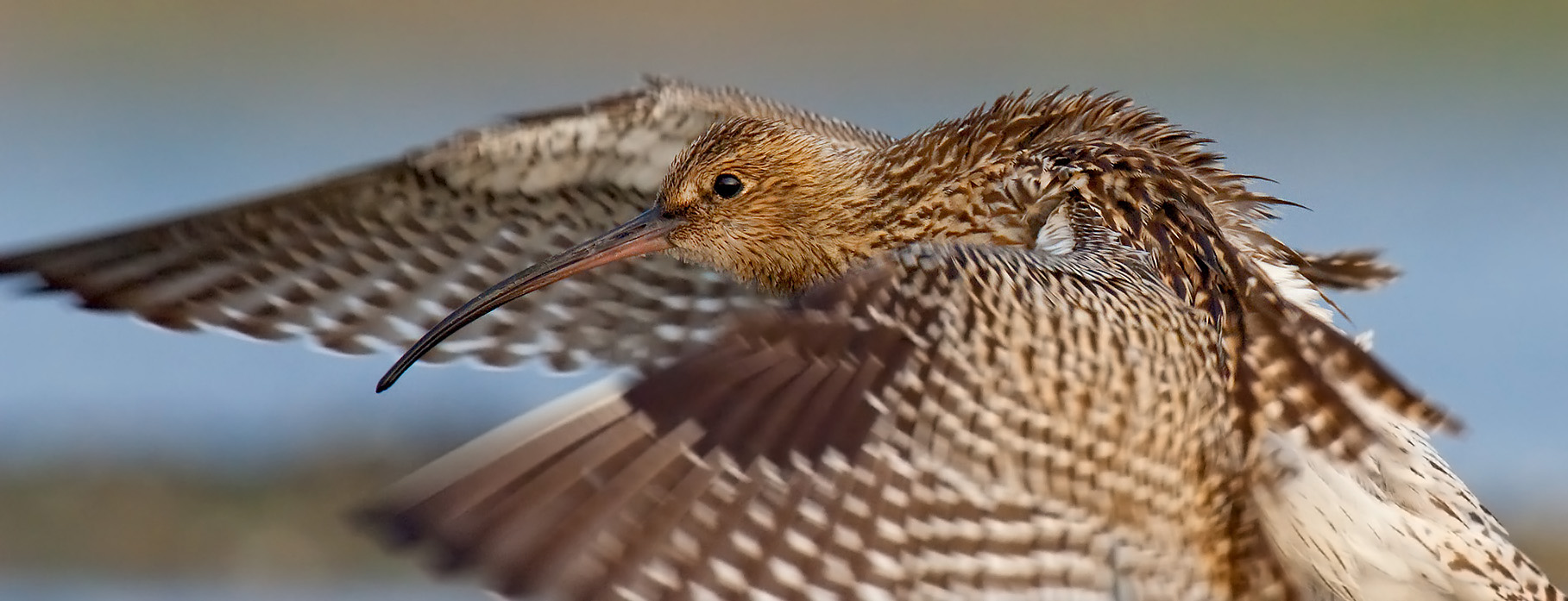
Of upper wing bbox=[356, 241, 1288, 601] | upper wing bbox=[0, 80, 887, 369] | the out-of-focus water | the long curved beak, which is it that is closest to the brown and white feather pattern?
upper wing bbox=[0, 80, 887, 369]

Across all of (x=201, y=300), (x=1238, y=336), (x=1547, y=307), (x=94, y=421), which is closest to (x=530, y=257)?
(x=201, y=300)

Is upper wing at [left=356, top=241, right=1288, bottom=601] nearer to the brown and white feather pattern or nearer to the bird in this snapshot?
the bird

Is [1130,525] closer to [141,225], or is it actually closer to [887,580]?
[887,580]

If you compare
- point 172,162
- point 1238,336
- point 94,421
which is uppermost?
point 1238,336

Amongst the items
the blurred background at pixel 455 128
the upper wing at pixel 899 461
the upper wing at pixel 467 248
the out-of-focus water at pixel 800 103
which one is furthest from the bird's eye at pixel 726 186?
the out-of-focus water at pixel 800 103

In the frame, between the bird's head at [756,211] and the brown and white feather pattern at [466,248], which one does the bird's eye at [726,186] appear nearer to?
the bird's head at [756,211]

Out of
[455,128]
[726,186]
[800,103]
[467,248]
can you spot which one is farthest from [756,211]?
[800,103]
